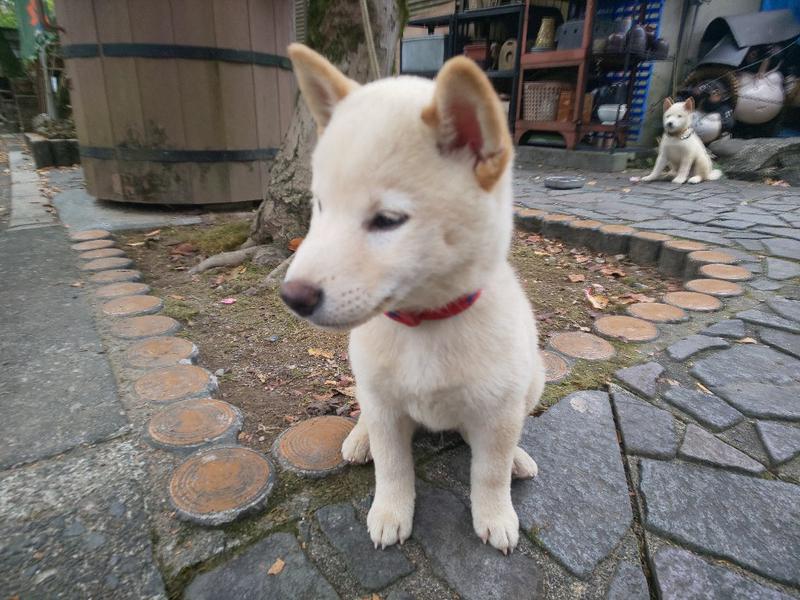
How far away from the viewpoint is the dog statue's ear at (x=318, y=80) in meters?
1.27

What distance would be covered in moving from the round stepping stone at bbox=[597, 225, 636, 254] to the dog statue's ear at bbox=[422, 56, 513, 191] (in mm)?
3579

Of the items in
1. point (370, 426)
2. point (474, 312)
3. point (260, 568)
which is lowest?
point (260, 568)

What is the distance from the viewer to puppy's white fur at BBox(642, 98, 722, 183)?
7.03 meters

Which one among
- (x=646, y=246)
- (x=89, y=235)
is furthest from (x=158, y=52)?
(x=646, y=246)

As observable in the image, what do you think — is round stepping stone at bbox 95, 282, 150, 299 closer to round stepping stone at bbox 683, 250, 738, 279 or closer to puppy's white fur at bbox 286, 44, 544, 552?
puppy's white fur at bbox 286, 44, 544, 552

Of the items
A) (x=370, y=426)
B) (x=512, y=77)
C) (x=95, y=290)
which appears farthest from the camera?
(x=512, y=77)

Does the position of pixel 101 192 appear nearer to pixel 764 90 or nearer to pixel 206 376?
Answer: pixel 206 376

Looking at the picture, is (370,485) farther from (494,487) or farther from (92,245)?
(92,245)

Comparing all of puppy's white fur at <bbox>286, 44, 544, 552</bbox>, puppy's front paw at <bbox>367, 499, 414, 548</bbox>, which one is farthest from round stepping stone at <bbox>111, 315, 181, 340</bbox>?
puppy's front paw at <bbox>367, 499, 414, 548</bbox>

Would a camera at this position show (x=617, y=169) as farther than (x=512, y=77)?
No

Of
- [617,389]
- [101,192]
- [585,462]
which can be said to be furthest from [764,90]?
[101,192]

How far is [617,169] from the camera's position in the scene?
27.6 feet

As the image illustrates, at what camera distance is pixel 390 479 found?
149cm

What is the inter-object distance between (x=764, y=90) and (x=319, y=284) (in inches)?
431
